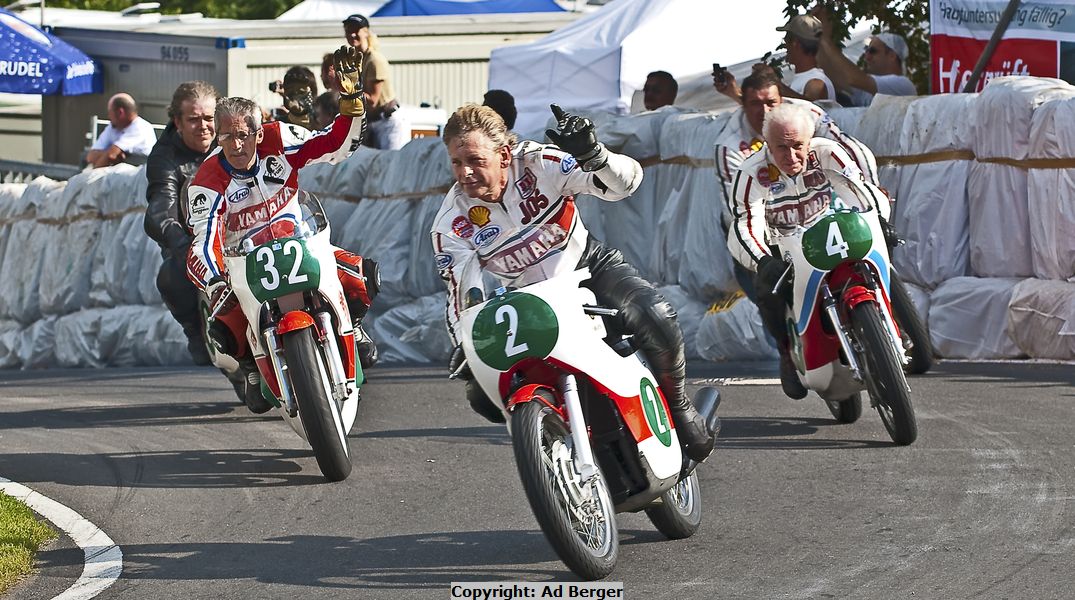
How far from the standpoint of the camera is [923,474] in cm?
770

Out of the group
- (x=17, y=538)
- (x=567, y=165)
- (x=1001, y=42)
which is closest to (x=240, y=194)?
(x=17, y=538)

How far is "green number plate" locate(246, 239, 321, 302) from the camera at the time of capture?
329 inches

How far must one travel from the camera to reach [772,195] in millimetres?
8938

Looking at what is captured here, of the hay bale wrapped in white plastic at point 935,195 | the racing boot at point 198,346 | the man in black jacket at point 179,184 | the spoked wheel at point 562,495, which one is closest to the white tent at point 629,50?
the hay bale wrapped in white plastic at point 935,195

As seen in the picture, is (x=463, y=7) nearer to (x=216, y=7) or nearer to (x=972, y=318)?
(x=972, y=318)

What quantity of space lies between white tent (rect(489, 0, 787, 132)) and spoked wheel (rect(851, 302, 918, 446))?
9496 mm

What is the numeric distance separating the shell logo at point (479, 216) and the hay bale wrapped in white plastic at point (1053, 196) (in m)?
5.68

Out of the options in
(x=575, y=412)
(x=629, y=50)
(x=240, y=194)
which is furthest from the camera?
(x=629, y=50)

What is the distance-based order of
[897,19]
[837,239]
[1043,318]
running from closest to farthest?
[837,239]
[1043,318]
[897,19]

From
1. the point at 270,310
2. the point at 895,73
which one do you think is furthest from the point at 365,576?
the point at 895,73

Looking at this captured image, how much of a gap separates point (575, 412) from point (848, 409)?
3693 millimetres

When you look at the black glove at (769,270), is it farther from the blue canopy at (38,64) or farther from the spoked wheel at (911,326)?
the blue canopy at (38,64)

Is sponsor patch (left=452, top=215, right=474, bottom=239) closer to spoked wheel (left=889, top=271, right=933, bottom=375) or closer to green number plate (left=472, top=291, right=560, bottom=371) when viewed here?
green number plate (left=472, top=291, right=560, bottom=371)

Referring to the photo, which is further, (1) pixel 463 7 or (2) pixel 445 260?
(1) pixel 463 7
